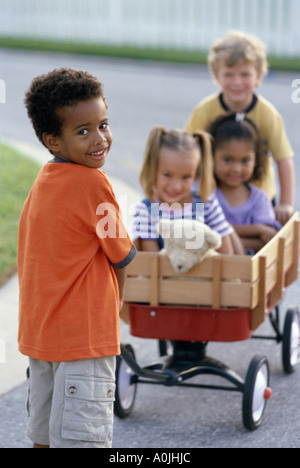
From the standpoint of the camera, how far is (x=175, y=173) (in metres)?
4.25

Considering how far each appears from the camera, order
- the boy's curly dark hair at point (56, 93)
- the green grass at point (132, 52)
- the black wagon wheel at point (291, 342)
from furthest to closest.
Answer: the green grass at point (132, 52) → the black wagon wheel at point (291, 342) → the boy's curly dark hair at point (56, 93)

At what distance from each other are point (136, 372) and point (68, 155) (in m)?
1.47

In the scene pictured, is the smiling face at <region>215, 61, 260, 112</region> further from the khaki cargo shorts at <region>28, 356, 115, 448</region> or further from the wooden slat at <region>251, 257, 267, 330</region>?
the khaki cargo shorts at <region>28, 356, 115, 448</region>

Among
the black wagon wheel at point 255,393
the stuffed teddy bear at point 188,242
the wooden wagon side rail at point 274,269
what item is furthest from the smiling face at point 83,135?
the black wagon wheel at point 255,393

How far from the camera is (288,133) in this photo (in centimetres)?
1087

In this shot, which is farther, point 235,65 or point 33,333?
point 235,65

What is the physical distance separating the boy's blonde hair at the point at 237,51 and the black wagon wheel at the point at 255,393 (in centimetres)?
192

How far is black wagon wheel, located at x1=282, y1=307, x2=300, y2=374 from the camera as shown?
4.59 m

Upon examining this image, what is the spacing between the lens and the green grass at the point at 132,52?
1573cm

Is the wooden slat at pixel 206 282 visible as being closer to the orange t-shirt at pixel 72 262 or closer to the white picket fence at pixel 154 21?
the orange t-shirt at pixel 72 262

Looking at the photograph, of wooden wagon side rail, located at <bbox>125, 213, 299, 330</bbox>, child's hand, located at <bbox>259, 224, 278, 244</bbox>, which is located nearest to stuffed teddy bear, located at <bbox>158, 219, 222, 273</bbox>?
wooden wagon side rail, located at <bbox>125, 213, 299, 330</bbox>

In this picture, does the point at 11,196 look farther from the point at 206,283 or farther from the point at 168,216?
the point at 206,283
